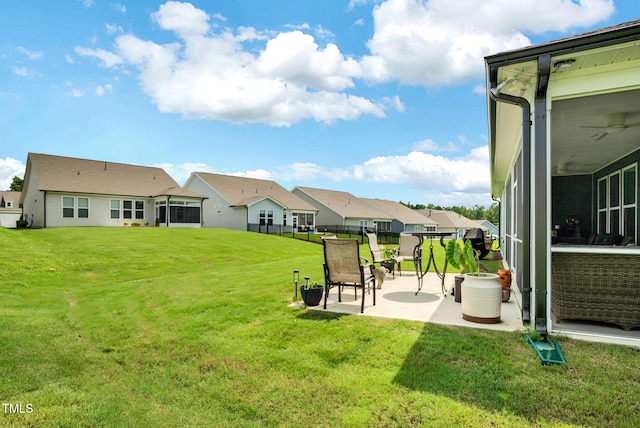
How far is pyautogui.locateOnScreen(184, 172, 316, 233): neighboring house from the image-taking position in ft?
98.3

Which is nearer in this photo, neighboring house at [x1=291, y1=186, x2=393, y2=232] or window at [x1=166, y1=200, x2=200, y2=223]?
window at [x1=166, y1=200, x2=200, y2=223]

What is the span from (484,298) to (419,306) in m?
1.32

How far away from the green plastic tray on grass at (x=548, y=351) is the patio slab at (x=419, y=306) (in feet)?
1.63

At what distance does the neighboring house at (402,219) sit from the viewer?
4847cm

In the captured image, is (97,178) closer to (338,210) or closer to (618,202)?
(338,210)

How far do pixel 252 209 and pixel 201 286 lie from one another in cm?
2208

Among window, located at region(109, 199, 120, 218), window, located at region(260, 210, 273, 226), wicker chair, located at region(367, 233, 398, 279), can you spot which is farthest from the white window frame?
wicker chair, located at region(367, 233, 398, 279)

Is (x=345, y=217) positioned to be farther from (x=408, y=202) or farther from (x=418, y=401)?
(x=408, y=202)

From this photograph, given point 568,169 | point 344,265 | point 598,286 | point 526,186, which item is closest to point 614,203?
point 568,169

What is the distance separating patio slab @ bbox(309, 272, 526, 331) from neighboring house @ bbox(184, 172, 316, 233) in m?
21.8

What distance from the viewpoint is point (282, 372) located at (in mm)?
3424

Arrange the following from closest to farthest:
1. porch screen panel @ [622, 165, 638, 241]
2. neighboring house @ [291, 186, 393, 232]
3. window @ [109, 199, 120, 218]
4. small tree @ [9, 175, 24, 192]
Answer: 1. porch screen panel @ [622, 165, 638, 241]
2. window @ [109, 199, 120, 218]
3. neighboring house @ [291, 186, 393, 232]
4. small tree @ [9, 175, 24, 192]

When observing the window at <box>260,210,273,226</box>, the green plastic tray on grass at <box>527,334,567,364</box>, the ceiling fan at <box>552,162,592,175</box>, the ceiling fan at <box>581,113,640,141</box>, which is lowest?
the green plastic tray on grass at <box>527,334,567,364</box>

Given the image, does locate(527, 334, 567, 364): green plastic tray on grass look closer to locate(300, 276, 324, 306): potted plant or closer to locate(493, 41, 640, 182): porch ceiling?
locate(493, 41, 640, 182): porch ceiling
